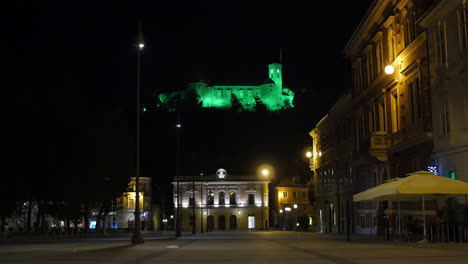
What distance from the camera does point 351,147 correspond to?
144ft

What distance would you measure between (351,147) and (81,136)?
22.0 metres

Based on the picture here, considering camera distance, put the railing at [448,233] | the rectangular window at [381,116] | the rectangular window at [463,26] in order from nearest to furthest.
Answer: the railing at [448,233] < the rectangular window at [463,26] < the rectangular window at [381,116]

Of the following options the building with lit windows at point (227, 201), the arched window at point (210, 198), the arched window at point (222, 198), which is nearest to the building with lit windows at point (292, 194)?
the building with lit windows at point (227, 201)

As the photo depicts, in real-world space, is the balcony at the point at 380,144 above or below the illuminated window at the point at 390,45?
below

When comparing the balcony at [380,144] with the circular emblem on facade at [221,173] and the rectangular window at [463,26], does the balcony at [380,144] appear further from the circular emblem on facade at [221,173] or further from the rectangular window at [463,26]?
the circular emblem on facade at [221,173]

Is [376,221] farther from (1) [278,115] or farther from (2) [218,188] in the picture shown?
(1) [278,115]

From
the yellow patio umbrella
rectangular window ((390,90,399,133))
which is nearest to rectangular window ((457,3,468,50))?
A: the yellow patio umbrella

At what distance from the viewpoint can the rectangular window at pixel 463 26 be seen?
22.9 metres

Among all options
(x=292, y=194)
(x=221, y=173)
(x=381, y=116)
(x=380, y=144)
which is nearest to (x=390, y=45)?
(x=381, y=116)

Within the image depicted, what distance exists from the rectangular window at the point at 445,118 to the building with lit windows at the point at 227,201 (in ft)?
269

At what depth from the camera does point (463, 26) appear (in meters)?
23.2

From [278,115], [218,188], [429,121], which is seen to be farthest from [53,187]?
[278,115]

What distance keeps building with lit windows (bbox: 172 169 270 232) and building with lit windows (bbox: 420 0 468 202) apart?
8159 centimetres

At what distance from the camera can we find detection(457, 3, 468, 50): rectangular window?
22938mm
